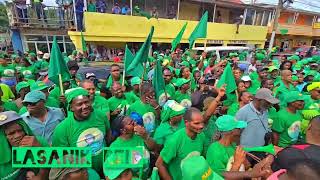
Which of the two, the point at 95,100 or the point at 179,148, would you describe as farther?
the point at 95,100

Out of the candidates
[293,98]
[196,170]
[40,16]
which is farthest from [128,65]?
[40,16]

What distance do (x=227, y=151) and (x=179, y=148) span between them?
0.48 metres

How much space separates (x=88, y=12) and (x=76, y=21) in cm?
91

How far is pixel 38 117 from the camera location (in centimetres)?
315

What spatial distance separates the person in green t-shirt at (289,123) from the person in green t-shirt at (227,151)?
131 cm

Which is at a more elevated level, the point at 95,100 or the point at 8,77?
the point at 95,100

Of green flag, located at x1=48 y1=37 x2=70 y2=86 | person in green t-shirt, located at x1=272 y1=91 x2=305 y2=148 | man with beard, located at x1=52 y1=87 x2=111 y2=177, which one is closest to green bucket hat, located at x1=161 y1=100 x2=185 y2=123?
man with beard, located at x1=52 y1=87 x2=111 y2=177

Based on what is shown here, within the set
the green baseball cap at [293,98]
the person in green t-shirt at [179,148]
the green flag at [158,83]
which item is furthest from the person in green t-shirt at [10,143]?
the green baseball cap at [293,98]

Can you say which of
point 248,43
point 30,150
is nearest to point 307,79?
point 30,150

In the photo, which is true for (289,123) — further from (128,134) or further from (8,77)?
(8,77)

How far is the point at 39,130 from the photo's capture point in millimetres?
3102

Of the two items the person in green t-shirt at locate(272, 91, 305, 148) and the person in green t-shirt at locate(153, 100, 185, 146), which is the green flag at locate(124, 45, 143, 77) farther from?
the person in green t-shirt at locate(272, 91, 305, 148)

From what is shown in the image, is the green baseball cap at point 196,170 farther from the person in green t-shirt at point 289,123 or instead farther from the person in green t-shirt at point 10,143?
the person in green t-shirt at point 289,123

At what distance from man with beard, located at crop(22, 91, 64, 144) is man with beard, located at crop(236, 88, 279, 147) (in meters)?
2.36
